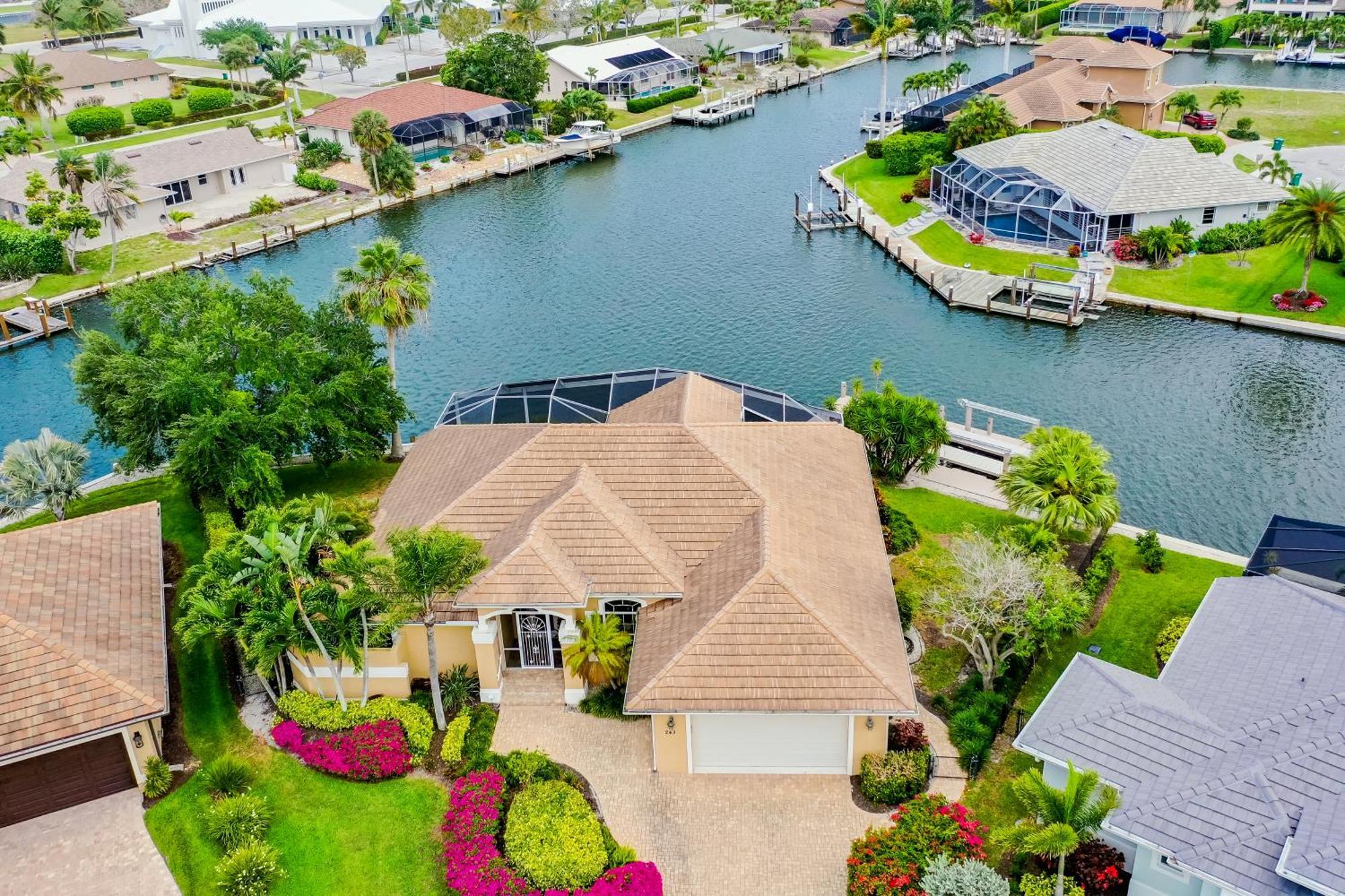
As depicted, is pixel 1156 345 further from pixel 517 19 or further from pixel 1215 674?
pixel 517 19

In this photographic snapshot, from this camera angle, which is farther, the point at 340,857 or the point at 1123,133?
the point at 1123,133

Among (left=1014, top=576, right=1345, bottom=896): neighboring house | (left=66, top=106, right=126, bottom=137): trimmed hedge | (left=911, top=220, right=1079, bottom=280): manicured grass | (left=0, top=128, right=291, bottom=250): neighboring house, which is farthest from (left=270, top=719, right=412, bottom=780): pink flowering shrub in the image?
(left=66, top=106, right=126, bottom=137): trimmed hedge

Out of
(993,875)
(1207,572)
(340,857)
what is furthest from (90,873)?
(1207,572)

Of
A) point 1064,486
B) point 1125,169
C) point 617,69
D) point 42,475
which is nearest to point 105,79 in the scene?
point 617,69

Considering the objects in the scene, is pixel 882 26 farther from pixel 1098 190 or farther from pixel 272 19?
pixel 272 19

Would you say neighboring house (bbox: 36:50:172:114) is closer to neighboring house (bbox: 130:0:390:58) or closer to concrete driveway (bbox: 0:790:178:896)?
neighboring house (bbox: 130:0:390:58)

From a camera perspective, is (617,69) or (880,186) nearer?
(880,186)

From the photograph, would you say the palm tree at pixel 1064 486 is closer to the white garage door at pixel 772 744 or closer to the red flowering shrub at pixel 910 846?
the white garage door at pixel 772 744

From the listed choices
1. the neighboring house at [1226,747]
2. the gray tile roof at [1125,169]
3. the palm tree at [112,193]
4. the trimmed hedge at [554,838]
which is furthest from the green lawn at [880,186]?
the trimmed hedge at [554,838]
